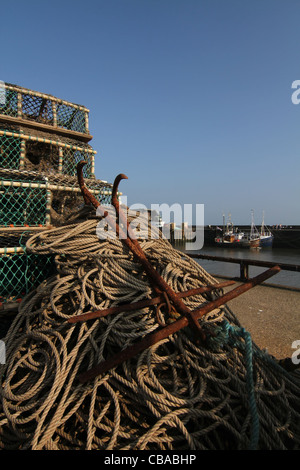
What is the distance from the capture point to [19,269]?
7.87 ft

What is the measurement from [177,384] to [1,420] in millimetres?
1060

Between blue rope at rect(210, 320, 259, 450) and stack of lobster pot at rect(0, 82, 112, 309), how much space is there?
73.4 inches

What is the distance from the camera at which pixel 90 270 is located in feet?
6.59

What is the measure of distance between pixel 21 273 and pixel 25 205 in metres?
1.06

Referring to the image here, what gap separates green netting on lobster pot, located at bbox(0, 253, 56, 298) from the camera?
237 cm

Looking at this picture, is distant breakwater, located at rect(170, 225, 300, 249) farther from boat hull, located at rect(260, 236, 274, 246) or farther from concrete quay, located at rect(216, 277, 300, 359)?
concrete quay, located at rect(216, 277, 300, 359)

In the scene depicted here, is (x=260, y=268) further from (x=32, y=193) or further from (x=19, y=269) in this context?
(x=19, y=269)

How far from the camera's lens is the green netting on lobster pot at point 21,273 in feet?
7.78

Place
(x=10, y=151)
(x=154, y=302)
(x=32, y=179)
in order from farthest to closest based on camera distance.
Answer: (x=10, y=151), (x=32, y=179), (x=154, y=302)

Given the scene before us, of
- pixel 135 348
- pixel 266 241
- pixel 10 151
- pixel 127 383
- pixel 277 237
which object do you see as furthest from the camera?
pixel 277 237

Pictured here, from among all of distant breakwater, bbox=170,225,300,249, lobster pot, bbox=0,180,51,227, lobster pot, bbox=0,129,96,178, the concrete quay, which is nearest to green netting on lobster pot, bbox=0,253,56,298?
lobster pot, bbox=0,180,51,227

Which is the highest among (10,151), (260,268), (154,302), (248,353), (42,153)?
(42,153)

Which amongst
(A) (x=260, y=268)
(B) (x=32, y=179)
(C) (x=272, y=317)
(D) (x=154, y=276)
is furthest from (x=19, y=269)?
(A) (x=260, y=268)
